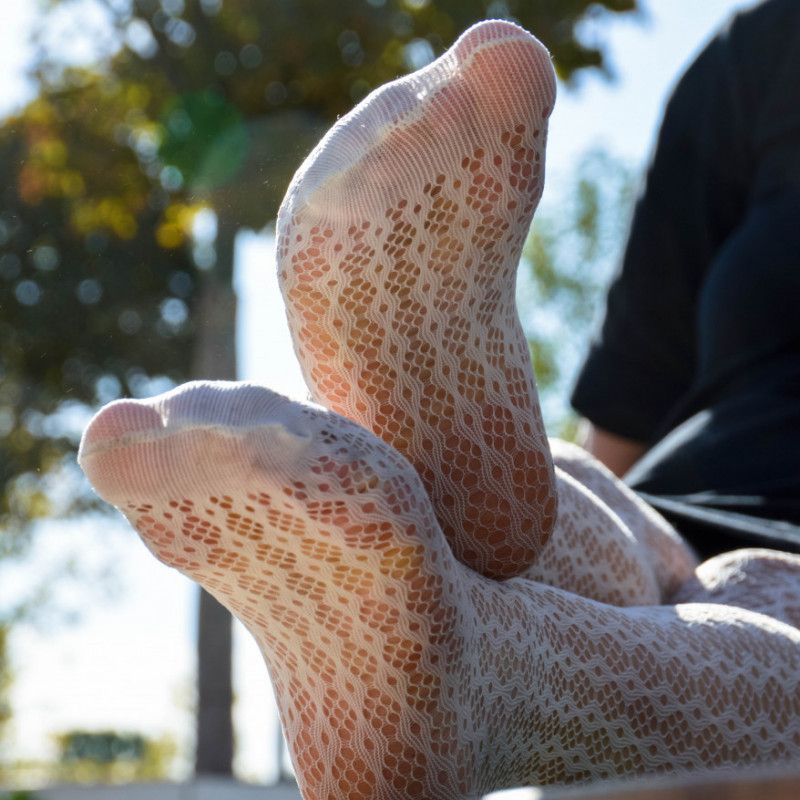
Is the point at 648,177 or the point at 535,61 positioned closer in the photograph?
the point at 535,61

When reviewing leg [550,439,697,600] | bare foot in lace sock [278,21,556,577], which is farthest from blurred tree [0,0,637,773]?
bare foot in lace sock [278,21,556,577]

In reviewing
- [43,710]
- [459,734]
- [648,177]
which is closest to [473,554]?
[459,734]

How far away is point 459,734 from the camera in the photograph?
0.44m

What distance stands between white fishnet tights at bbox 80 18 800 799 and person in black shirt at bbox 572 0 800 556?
37cm

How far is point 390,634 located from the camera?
418 millimetres

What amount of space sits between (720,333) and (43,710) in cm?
781

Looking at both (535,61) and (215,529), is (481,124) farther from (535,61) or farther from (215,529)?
(215,529)

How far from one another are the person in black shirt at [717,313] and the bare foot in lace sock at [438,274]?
1.34ft

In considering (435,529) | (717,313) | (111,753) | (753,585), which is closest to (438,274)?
(435,529)

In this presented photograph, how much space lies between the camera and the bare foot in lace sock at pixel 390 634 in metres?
0.38

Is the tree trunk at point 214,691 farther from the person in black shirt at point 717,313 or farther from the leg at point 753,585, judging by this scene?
the leg at point 753,585

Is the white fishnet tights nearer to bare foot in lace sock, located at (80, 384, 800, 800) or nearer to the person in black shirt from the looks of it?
bare foot in lace sock, located at (80, 384, 800, 800)

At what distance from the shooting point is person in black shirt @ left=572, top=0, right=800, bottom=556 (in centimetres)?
97

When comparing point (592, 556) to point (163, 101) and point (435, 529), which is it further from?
point (163, 101)
